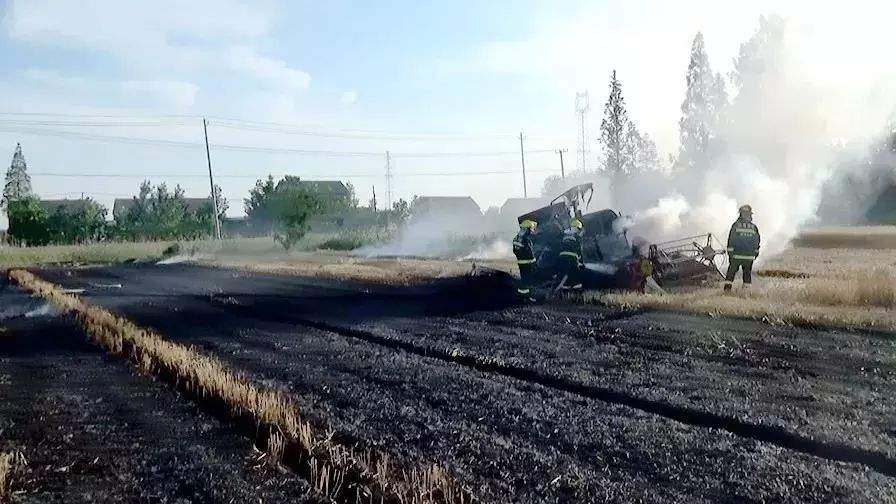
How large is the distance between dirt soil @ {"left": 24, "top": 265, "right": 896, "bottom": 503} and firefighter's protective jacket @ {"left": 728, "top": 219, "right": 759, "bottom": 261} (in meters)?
3.87

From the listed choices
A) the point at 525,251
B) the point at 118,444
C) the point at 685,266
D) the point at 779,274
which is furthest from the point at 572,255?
the point at 118,444

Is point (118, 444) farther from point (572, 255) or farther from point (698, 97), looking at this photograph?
point (698, 97)

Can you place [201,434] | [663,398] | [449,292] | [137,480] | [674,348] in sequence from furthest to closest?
[449,292]
[674,348]
[663,398]
[201,434]
[137,480]

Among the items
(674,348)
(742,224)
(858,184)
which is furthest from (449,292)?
(858,184)

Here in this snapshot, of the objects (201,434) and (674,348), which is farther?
(674,348)

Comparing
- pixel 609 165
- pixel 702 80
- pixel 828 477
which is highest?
pixel 702 80

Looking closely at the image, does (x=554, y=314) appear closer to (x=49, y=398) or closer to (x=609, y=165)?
(x=49, y=398)

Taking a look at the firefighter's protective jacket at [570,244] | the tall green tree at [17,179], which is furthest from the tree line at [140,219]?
the firefighter's protective jacket at [570,244]

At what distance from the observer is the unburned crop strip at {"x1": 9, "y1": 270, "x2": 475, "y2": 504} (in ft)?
18.7

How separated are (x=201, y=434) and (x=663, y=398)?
451 centimetres

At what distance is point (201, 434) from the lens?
7516 millimetres

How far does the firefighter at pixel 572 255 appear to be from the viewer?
17.4m

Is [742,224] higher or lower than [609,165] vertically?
lower

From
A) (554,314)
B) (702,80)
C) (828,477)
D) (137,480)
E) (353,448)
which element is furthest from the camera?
(702,80)
